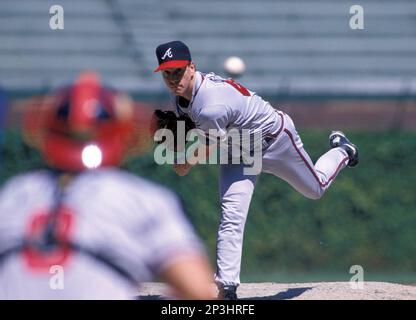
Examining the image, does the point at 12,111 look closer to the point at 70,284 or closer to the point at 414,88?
the point at 414,88

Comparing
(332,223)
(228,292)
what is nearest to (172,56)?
(228,292)

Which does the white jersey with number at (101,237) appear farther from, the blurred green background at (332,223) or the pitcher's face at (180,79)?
the blurred green background at (332,223)

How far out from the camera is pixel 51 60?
37.5ft

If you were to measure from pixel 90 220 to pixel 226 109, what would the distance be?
2.93 meters

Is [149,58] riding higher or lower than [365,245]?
higher

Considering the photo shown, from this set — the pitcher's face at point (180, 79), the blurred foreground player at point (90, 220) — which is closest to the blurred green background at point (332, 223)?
the pitcher's face at point (180, 79)

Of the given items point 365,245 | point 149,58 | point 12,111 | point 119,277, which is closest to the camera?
point 119,277

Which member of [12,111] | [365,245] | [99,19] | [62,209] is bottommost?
[62,209]

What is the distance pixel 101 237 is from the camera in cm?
173

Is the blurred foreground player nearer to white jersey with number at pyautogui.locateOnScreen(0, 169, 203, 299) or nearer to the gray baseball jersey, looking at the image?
white jersey with number at pyautogui.locateOnScreen(0, 169, 203, 299)
